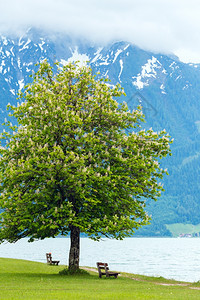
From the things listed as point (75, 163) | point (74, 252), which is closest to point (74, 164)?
point (75, 163)

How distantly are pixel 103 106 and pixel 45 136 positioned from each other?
641 centimetres

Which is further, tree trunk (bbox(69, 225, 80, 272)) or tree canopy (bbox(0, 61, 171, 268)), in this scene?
tree trunk (bbox(69, 225, 80, 272))

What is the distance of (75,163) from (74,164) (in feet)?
0.70

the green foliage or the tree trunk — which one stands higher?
the green foliage

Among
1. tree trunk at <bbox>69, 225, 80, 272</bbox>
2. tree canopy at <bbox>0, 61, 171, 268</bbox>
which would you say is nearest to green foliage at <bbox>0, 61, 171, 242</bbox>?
tree canopy at <bbox>0, 61, 171, 268</bbox>

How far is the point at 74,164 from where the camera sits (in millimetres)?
34656

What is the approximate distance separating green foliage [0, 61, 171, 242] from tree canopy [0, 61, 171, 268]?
0.08m

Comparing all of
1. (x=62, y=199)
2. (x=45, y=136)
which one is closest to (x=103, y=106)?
(x=45, y=136)

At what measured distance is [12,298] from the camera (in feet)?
73.6

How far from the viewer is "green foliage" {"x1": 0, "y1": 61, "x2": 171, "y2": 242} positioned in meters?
35.2

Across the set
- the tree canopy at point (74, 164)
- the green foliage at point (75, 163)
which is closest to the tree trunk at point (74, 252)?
the tree canopy at point (74, 164)

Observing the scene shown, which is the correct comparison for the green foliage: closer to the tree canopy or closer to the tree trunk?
the tree canopy

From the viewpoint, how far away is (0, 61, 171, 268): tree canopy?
35219mm

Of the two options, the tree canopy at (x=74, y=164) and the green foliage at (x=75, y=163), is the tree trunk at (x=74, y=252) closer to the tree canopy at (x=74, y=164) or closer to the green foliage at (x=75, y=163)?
the tree canopy at (x=74, y=164)
